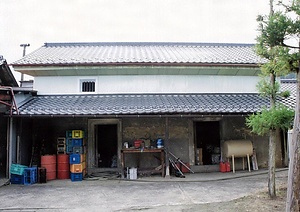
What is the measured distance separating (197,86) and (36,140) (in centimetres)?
684

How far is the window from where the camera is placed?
38.2 feet

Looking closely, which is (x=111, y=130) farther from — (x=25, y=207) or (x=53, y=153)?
(x=25, y=207)

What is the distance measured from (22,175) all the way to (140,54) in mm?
7458

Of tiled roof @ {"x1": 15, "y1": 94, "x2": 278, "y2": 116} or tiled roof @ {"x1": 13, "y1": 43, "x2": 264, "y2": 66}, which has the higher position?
tiled roof @ {"x1": 13, "y1": 43, "x2": 264, "y2": 66}

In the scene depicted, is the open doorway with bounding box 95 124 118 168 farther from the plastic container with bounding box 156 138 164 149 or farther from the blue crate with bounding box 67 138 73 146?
the plastic container with bounding box 156 138 164 149

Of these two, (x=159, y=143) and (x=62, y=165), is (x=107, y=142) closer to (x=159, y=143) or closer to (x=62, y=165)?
(x=62, y=165)

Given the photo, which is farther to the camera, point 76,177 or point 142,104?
point 142,104

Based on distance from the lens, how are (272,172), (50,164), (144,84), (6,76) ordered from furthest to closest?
(6,76), (144,84), (50,164), (272,172)

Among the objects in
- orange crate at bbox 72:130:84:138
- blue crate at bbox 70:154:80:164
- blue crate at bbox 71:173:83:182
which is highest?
orange crate at bbox 72:130:84:138

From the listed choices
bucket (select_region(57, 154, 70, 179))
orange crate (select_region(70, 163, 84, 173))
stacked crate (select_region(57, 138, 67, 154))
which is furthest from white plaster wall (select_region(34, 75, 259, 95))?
orange crate (select_region(70, 163, 84, 173))

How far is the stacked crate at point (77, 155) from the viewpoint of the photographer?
920 cm

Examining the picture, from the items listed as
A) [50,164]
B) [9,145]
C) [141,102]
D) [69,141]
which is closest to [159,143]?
[141,102]

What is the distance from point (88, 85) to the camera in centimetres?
1173

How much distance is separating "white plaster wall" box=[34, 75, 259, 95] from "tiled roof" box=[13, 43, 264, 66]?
697 millimetres
